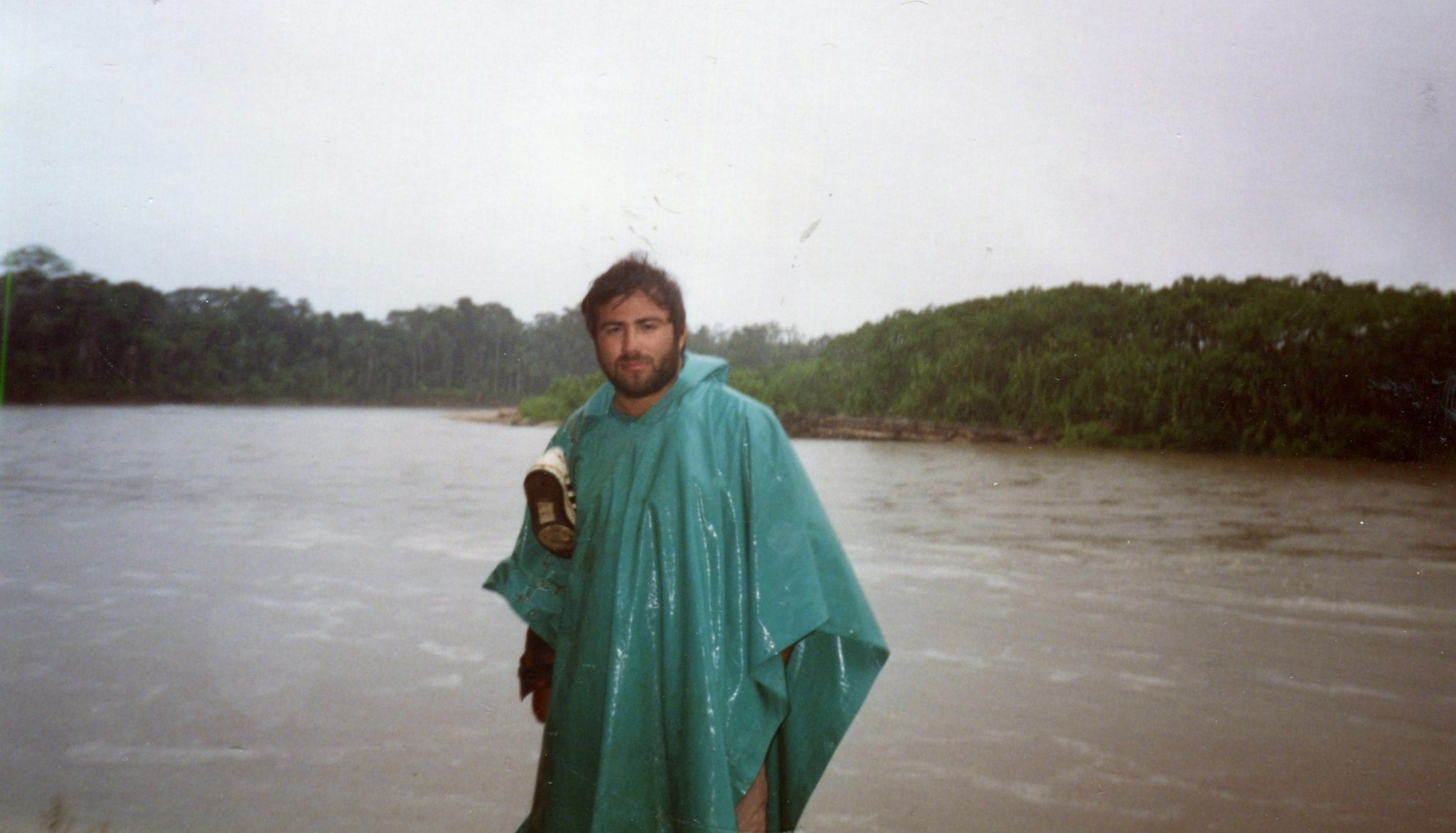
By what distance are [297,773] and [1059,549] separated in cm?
445

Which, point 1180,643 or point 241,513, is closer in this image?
point 1180,643

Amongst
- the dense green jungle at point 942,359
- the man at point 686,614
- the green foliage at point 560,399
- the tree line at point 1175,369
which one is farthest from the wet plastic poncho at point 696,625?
the tree line at point 1175,369

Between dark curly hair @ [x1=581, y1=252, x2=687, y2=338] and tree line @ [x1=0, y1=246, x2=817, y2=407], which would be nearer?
dark curly hair @ [x1=581, y1=252, x2=687, y2=338]

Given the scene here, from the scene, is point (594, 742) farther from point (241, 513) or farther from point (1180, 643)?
point (241, 513)

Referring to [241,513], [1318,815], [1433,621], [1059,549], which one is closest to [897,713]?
[1318,815]

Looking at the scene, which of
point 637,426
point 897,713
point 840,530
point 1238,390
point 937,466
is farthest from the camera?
point 840,530

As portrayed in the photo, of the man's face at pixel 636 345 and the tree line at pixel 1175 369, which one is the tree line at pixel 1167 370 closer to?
the tree line at pixel 1175 369

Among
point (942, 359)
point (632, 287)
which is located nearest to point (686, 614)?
point (632, 287)

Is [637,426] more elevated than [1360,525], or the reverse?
[637,426]

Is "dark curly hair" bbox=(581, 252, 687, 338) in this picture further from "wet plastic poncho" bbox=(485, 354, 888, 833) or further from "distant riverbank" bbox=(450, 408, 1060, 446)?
"distant riverbank" bbox=(450, 408, 1060, 446)

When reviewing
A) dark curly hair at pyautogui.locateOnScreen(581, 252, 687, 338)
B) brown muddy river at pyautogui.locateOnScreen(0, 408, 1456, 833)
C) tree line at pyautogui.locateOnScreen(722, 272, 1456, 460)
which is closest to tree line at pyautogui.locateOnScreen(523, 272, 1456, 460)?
tree line at pyautogui.locateOnScreen(722, 272, 1456, 460)

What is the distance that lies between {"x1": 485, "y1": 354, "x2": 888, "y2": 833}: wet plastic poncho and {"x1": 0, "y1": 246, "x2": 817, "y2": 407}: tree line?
1.41m

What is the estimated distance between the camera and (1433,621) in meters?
4.88

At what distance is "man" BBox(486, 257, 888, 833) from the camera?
4.99ft
